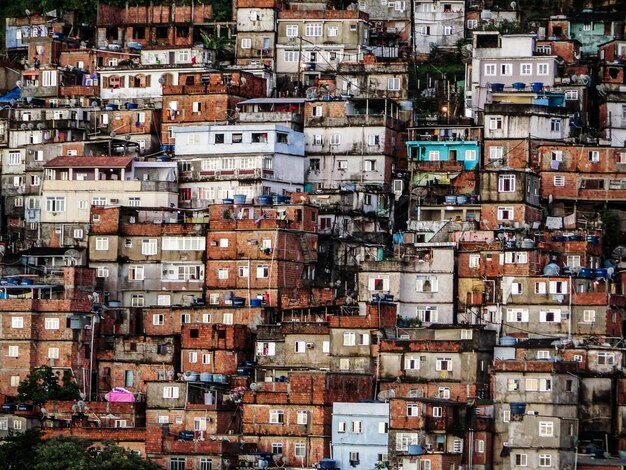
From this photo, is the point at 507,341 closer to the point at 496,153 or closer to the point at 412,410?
the point at 412,410

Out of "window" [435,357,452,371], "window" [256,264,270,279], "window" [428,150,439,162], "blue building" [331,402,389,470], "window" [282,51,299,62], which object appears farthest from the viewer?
"window" [282,51,299,62]

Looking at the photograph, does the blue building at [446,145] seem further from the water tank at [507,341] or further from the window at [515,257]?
the water tank at [507,341]

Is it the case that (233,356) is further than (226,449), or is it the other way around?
(233,356)

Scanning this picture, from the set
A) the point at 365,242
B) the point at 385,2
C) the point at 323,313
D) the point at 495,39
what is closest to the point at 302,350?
the point at 323,313

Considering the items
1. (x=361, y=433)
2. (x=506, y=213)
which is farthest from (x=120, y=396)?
(x=506, y=213)

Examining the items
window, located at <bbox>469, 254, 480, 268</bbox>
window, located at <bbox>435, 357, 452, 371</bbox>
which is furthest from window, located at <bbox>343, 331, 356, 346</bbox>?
window, located at <bbox>469, 254, 480, 268</bbox>

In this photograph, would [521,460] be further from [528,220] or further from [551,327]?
[528,220]

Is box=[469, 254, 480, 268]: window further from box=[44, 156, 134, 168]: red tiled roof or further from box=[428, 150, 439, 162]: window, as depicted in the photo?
box=[44, 156, 134, 168]: red tiled roof
